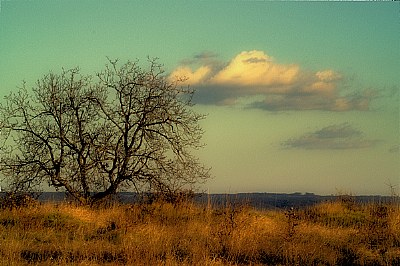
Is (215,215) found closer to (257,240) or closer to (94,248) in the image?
(257,240)

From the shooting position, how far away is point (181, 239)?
14227 millimetres

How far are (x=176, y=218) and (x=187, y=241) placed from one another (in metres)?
5.90

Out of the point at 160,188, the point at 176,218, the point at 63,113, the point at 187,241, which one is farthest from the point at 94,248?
the point at 63,113

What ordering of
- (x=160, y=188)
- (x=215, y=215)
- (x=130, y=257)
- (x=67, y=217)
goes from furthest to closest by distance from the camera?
1. (x=160, y=188)
2. (x=215, y=215)
3. (x=67, y=217)
4. (x=130, y=257)

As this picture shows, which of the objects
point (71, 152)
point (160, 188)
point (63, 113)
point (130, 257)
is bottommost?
point (130, 257)

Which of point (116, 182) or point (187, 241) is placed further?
point (116, 182)

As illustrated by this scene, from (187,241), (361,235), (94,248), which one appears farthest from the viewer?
(361,235)

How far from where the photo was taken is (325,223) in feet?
67.2

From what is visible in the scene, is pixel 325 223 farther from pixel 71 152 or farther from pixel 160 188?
pixel 71 152

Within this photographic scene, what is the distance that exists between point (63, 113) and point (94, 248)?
1050cm

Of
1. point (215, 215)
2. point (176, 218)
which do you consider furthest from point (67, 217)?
point (215, 215)

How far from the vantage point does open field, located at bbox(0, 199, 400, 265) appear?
12.1m

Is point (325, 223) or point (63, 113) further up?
point (63, 113)

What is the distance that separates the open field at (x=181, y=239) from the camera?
12133 mm
